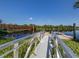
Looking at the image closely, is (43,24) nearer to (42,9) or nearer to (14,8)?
(42,9)

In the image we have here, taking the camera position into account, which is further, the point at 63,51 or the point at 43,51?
the point at 43,51

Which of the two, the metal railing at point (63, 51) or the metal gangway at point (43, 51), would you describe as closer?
the metal railing at point (63, 51)

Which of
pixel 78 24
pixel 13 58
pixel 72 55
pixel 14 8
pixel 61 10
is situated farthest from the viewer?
pixel 14 8

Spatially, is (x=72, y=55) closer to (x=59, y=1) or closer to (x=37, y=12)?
(x=59, y=1)

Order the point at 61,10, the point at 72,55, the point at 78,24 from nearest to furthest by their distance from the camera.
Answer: the point at 72,55 → the point at 78,24 → the point at 61,10

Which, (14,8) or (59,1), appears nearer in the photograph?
(59,1)

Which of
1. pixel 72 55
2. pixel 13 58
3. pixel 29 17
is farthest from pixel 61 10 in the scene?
pixel 72 55

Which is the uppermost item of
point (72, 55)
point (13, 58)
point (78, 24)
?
point (78, 24)

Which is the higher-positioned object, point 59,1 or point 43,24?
point 59,1

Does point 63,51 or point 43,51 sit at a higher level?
point 63,51

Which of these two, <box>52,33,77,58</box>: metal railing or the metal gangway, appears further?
the metal gangway

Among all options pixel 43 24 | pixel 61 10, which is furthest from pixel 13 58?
pixel 61 10
